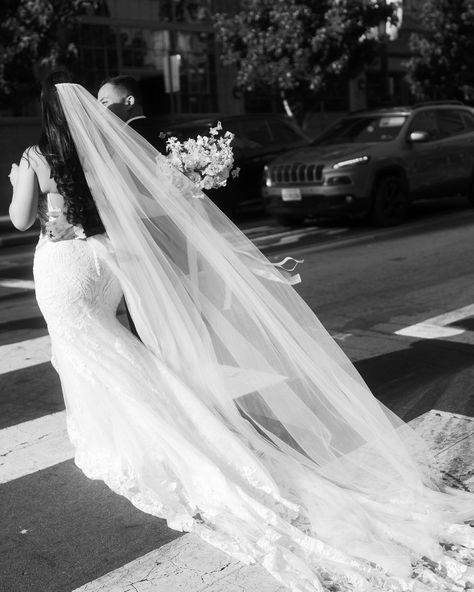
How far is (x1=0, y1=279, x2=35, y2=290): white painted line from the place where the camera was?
9.23 metres

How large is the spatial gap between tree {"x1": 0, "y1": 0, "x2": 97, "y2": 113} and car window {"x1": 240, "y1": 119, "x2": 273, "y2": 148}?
10.8 ft

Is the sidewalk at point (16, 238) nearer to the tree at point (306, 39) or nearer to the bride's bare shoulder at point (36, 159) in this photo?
the tree at point (306, 39)

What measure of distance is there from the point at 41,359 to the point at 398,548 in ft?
12.4

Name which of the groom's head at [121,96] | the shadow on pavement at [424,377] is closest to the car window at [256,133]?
the shadow on pavement at [424,377]

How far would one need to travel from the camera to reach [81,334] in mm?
3664

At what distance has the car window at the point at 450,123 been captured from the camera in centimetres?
1365

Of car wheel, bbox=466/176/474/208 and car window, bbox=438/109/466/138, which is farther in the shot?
car wheel, bbox=466/176/474/208

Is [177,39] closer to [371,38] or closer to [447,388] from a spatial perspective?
[371,38]

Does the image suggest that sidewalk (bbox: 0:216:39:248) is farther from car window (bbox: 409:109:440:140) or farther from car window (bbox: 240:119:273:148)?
car window (bbox: 409:109:440:140)

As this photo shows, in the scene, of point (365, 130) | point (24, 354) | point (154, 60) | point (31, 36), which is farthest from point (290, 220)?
point (154, 60)

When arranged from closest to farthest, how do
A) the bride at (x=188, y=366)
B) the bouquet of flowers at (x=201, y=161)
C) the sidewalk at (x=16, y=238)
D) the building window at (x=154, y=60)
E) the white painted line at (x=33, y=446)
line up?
the bride at (x=188, y=366), the bouquet of flowers at (x=201, y=161), the white painted line at (x=33, y=446), the sidewalk at (x=16, y=238), the building window at (x=154, y=60)

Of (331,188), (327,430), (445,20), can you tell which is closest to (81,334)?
(327,430)

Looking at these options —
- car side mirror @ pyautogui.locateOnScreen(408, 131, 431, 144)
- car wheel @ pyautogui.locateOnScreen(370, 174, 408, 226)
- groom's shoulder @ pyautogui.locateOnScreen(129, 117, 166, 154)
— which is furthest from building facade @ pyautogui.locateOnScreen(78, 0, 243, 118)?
groom's shoulder @ pyautogui.locateOnScreen(129, 117, 166, 154)

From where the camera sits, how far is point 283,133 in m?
15.2
